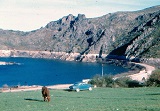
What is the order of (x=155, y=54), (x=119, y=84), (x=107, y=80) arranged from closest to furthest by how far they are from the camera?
(x=119, y=84) → (x=107, y=80) → (x=155, y=54)

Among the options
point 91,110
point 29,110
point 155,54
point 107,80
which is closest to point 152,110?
point 91,110

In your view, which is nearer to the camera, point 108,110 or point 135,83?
point 108,110

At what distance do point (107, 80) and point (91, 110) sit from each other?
136ft

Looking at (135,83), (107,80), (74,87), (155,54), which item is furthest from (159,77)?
(155,54)

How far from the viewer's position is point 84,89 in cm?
4053

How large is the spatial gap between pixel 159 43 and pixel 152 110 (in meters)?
181

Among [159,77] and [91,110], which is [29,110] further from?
[159,77]

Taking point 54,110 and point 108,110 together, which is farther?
point 54,110

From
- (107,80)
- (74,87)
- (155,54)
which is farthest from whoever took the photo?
(155,54)

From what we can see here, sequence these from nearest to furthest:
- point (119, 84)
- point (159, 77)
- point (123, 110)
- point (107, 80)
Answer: point (123, 110), point (159, 77), point (119, 84), point (107, 80)

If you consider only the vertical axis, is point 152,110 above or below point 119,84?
above

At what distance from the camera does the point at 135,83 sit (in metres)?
55.3

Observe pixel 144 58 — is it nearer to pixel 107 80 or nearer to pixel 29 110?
pixel 107 80

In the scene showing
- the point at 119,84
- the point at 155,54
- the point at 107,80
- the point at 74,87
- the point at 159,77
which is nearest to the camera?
the point at 74,87
